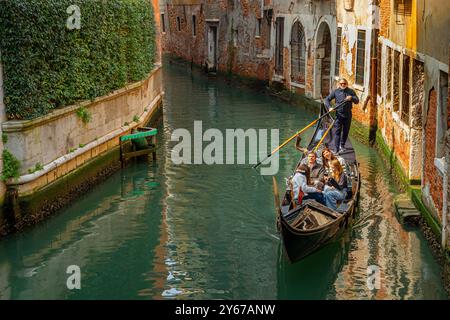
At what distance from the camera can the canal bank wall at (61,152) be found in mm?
7578

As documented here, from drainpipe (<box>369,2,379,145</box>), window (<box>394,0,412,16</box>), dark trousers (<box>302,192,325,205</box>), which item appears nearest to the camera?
dark trousers (<box>302,192,325,205</box>)

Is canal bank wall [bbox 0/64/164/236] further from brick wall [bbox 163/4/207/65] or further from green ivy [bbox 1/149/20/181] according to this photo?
brick wall [bbox 163/4/207/65]

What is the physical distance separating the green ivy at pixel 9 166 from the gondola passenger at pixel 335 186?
3021 mm

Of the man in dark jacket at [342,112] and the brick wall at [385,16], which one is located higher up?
the brick wall at [385,16]

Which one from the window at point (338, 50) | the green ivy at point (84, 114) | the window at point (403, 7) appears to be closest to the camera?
the window at point (403, 7)

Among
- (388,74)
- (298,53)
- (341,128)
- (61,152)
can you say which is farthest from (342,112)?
(298,53)

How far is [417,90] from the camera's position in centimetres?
888

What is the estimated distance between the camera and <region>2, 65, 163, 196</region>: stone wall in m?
7.63

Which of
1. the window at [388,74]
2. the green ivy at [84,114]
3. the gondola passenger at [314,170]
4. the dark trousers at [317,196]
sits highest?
the window at [388,74]

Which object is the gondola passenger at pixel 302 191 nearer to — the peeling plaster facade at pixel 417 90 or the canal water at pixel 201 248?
the canal water at pixel 201 248

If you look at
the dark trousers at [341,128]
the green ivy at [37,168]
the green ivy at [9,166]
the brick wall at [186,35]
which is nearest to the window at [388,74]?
the dark trousers at [341,128]

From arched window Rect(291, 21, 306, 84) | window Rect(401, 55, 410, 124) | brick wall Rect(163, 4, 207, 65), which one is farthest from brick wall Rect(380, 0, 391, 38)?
brick wall Rect(163, 4, 207, 65)

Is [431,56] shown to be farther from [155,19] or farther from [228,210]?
[155,19]

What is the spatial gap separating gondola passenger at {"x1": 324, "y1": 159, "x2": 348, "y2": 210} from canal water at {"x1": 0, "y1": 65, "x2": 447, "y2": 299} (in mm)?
392
